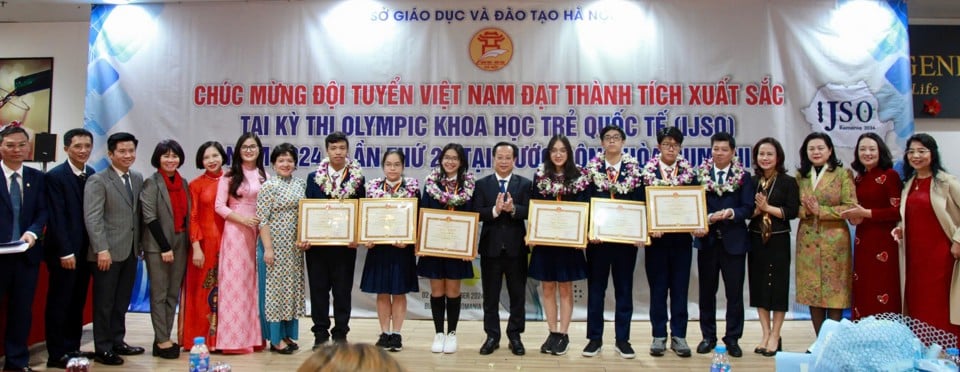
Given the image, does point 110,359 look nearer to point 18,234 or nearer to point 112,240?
point 112,240

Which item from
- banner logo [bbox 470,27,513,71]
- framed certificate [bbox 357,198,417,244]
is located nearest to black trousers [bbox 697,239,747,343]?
framed certificate [bbox 357,198,417,244]

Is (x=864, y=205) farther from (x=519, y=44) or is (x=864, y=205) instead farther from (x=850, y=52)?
(x=519, y=44)

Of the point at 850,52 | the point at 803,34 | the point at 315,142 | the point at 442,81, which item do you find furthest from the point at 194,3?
the point at 850,52

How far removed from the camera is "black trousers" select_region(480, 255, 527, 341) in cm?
417

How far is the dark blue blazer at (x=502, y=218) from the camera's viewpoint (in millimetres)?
4105

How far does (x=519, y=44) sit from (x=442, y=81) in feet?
2.57

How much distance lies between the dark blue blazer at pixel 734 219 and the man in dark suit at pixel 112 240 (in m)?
3.76

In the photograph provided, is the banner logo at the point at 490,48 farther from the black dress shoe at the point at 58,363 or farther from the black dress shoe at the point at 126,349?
the black dress shoe at the point at 58,363

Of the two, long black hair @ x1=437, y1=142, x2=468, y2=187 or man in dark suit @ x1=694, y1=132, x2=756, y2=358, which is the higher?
long black hair @ x1=437, y1=142, x2=468, y2=187

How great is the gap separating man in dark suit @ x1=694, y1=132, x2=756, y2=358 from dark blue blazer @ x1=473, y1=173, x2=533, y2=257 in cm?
116

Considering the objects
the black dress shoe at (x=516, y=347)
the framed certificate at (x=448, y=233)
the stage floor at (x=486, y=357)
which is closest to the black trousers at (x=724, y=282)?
the stage floor at (x=486, y=357)

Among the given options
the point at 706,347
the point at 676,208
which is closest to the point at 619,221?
the point at 676,208

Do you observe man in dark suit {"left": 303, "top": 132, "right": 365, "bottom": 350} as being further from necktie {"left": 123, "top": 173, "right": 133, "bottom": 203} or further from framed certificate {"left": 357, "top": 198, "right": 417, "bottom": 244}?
necktie {"left": 123, "top": 173, "right": 133, "bottom": 203}

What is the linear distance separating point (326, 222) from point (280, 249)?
15.5 inches
